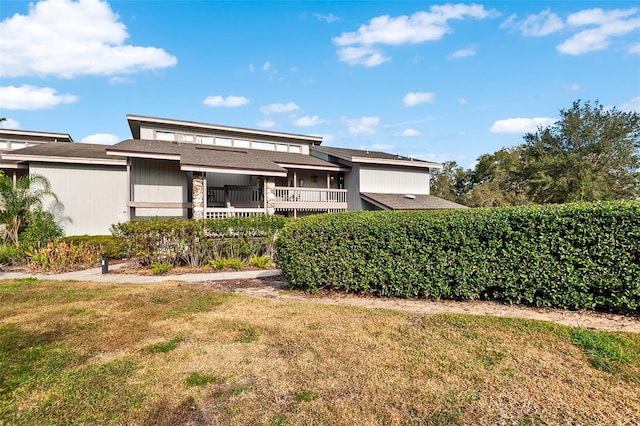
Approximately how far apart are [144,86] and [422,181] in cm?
1684

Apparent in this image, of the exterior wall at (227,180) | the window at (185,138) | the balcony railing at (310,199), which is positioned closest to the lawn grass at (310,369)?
the balcony railing at (310,199)

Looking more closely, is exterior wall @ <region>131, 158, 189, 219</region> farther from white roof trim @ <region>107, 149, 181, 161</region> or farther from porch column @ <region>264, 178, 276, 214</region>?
porch column @ <region>264, 178, 276, 214</region>

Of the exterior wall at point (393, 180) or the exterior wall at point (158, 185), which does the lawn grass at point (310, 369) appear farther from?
the exterior wall at point (393, 180)

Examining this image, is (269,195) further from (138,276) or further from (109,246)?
(138,276)

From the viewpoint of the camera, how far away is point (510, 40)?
34.5ft

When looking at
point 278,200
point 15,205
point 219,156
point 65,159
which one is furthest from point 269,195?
point 15,205

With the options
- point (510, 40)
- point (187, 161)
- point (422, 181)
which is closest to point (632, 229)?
point (510, 40)

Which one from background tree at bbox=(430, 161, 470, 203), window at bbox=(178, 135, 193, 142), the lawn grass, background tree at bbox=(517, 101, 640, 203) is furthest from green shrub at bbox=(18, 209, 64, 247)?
background tree at bbox=(430, 161, 470, 203)

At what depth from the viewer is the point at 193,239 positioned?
9.38 m

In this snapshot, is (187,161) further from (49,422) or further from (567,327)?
(567,327)

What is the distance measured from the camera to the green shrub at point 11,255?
10.0 metres

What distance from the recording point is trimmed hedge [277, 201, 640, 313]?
4605 mm

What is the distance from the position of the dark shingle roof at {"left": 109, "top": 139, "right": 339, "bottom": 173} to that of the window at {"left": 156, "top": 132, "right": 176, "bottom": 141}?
77 cm

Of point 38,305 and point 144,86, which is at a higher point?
point 144,86
